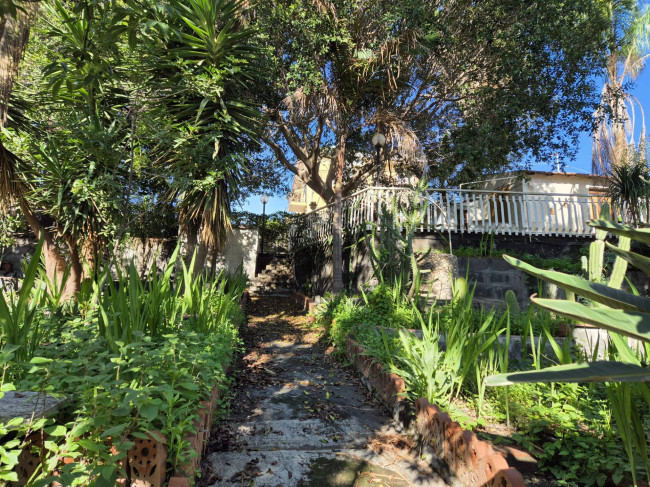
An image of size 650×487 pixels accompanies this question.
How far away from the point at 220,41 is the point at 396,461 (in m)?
5.42

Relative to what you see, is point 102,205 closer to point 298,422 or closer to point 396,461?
point 298,422

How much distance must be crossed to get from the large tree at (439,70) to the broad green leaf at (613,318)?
21.8 ft

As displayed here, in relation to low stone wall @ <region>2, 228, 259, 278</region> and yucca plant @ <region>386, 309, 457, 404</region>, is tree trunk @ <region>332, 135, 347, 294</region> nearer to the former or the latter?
low stone wall @ <region>2, 228, 259, 278</region>

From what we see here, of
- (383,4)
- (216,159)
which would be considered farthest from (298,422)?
(383,4)

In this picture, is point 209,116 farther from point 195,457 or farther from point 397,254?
point 195,457

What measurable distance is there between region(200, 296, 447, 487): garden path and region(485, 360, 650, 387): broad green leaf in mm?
1740

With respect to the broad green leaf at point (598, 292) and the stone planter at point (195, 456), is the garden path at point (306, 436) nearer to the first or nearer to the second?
the stone planter at point (195, 456)

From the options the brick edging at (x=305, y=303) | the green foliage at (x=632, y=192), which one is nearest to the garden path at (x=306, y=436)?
the brick edging at (x=305, y=303)

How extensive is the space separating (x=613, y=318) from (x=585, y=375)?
13 cm

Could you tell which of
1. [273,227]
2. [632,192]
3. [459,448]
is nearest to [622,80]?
[632,192]

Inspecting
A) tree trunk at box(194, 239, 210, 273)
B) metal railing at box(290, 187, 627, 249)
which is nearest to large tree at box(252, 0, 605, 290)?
metal railing at box(290, 187, 627, 249)

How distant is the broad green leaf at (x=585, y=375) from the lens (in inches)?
30.9

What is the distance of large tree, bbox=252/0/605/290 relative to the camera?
7.80 m

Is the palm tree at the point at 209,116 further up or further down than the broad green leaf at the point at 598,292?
further up
